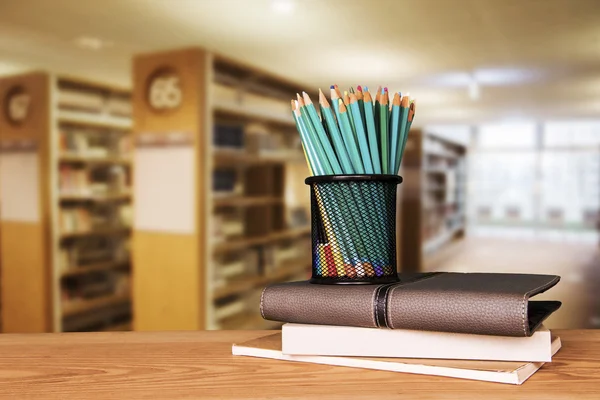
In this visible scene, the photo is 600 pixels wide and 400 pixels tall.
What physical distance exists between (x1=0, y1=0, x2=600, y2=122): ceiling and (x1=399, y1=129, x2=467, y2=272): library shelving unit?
3.13 feet

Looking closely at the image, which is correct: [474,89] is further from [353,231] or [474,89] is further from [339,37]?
[353,231]

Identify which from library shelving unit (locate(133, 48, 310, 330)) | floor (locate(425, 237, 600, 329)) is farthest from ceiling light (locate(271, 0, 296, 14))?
floor (locate(425, 237, 600, 329))

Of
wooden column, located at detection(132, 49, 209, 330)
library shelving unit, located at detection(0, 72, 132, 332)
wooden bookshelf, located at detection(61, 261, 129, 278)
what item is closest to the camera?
wooden column, located at detection(132, 49, 209, 330)

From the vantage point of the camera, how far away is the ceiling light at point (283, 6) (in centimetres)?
422

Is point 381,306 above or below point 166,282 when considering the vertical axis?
above

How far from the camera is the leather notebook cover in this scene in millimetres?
557

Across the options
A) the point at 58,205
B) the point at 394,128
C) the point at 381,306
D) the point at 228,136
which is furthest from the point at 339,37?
the point at 381,306

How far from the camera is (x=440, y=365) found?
0.60 meters

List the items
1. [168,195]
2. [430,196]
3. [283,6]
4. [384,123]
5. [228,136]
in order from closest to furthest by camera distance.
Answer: [384,123] < [168,195] < [228,136] < [283,6] < [430,196]

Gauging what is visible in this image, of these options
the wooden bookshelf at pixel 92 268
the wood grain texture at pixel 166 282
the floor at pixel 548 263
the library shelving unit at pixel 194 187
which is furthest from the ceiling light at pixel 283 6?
the floor at pixel 548 263

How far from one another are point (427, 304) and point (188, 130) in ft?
10.1

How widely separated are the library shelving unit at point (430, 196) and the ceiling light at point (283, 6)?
195 cm

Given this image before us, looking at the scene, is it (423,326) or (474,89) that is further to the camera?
(474,89)

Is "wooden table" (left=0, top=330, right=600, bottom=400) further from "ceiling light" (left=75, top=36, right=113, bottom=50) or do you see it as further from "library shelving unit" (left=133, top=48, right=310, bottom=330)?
"ceiling light" (left=75, top=36, right=113, bottom=50)
